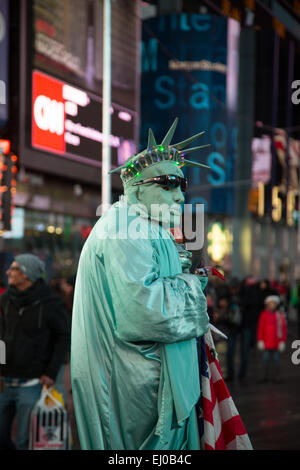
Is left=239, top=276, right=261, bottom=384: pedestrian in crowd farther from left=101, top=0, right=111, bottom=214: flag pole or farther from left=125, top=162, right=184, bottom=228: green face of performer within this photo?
left=125, top=162, right=184, bottom=228: green face of performer

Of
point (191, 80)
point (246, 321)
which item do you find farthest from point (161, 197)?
point (191, 80)

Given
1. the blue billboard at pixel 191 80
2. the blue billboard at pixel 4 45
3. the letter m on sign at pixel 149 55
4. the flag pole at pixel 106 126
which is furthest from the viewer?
Answer: the letter m on sign at pixel 149 55

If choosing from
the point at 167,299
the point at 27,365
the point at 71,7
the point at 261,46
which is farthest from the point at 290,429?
the point at 261,46

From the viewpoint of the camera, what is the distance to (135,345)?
3617mm

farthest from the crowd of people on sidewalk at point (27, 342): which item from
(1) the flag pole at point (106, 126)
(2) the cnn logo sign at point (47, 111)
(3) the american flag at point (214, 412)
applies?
(2) the cnn logo sign at point (47, 111)

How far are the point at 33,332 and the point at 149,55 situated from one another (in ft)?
134

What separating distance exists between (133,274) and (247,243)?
49.2m

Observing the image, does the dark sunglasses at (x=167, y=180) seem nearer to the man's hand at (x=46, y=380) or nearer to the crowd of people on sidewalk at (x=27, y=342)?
the crowd of people on sidewalk at (x=27, y=342)

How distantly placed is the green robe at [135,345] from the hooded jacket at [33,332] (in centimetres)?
273

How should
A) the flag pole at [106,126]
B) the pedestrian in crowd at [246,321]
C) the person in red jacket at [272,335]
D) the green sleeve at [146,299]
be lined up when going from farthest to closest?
the person in red jacket at [272,335] < the pedestrian in crowd at [246,321] < the flag pole at [106,126] < the green sleeve at [146,299]

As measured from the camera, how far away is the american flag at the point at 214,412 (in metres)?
3.77

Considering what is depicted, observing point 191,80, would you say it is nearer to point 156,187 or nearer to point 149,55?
point 149,55

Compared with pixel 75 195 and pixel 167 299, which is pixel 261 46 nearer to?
pixel 75 195

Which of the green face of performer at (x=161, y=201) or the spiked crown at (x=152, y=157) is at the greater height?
the spiked crown at (x=152, y=157)
